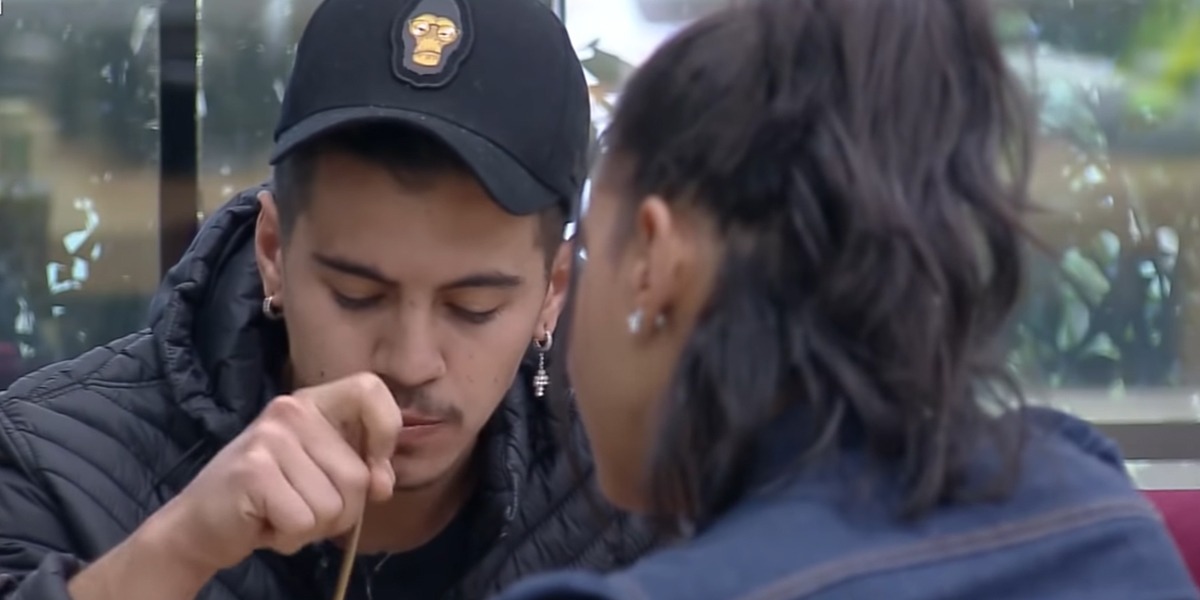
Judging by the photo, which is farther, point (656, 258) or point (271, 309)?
point (271, 309)

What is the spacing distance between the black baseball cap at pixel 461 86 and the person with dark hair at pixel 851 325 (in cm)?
61

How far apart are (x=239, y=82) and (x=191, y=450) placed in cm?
170

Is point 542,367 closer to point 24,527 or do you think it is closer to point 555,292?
point 555,292

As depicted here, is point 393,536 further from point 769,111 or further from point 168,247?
point 168,247

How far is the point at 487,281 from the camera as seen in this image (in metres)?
1.74

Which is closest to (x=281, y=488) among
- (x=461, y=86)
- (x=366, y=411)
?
(x=366, y=411)

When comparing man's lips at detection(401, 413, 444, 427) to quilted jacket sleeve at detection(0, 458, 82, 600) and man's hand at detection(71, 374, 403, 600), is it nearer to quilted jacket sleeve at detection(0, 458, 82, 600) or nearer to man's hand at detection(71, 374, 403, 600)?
man's hand at detection(71, 374, 403, 600)

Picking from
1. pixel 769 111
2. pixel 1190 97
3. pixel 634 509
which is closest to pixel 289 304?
pixel 634 509

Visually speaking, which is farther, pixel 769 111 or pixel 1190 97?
pixel 1190 97

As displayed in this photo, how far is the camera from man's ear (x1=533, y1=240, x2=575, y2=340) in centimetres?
186

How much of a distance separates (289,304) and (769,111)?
0.82 m

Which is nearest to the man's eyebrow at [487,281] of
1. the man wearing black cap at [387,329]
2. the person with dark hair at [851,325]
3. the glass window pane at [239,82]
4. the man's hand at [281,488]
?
the man wearing black cap at [387,329]

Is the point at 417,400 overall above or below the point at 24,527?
above

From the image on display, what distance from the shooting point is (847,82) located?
1.06 m
